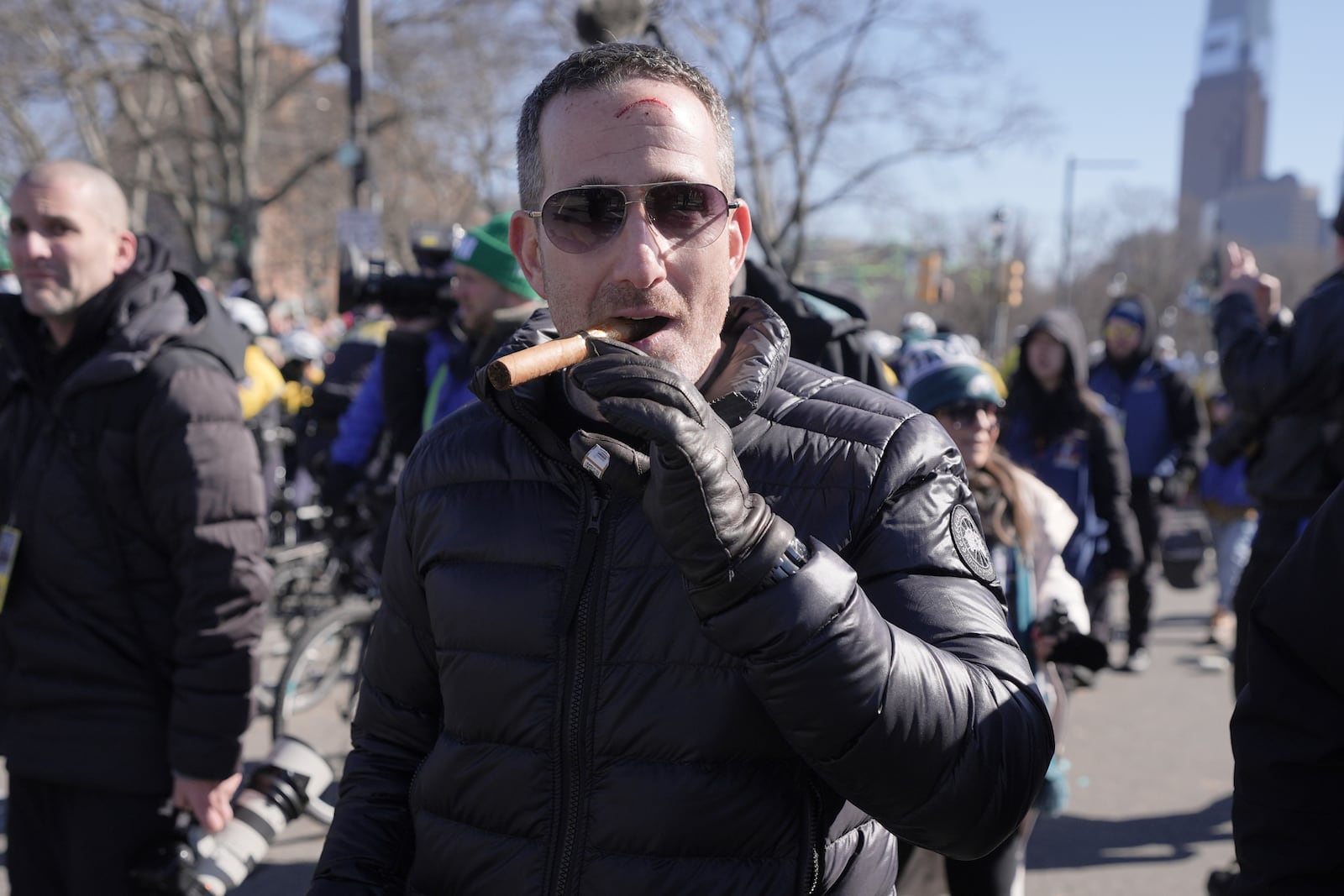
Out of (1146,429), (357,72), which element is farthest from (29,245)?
(357,72)

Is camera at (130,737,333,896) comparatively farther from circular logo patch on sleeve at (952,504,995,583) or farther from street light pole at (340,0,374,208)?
street light pole at (340,0,374,208)

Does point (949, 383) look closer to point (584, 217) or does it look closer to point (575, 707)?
point (584, 217)

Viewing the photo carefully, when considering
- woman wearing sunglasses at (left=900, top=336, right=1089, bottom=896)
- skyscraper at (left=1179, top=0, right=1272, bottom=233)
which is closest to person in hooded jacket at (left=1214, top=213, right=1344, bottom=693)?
woman wearing sunglasses at (left=900, top=336, right=1089, bottom=896)

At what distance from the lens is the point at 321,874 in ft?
5.96

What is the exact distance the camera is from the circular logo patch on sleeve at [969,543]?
5.32 feet

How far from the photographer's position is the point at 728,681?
→ 157cm

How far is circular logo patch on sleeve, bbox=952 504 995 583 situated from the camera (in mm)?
1621

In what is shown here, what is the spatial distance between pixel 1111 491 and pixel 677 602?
4521 mm

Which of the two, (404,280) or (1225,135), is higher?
(1225,135)

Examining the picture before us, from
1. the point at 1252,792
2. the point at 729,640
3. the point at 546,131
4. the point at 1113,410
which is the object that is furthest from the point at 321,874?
Answer: the point at 1113,410

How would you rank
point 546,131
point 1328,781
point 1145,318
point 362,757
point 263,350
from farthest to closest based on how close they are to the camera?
point 263,350
point 1145,318
point 362,757
point 546,131
point 1328,781

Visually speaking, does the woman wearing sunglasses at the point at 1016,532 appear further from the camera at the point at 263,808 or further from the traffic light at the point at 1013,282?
the traffic light at the point at 1013,282

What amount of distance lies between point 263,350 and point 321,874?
24.8 feet

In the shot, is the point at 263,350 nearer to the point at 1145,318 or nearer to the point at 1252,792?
the point at 1145,318
